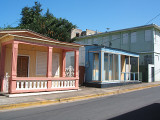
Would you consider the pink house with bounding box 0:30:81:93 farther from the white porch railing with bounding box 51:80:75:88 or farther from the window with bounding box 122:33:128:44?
the window with bounding box 122:33:128:44

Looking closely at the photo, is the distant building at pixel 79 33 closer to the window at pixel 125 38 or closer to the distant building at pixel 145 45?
the distant building at pixel 145 45

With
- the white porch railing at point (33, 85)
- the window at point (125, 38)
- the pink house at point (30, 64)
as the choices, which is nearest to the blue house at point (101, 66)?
the pink house at point (30, 64)

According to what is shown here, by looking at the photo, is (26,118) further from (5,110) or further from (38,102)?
(38,102)

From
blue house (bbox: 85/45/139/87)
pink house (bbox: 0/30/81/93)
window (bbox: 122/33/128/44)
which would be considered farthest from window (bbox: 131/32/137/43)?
pink house (bbox: 0/30/81/93)

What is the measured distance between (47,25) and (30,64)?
16510mm

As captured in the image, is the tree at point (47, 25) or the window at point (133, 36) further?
the tree at point (47, 25)

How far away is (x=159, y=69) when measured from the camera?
2538cm

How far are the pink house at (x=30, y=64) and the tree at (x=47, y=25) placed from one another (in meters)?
14.6

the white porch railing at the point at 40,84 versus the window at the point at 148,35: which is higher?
the window at the point at 148,35

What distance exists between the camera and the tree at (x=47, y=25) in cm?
2830

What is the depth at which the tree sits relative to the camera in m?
28.3

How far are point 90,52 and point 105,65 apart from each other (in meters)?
2.04

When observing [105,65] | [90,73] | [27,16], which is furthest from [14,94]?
[27,16]

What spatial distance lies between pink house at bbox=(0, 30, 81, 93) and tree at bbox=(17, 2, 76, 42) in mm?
14554
